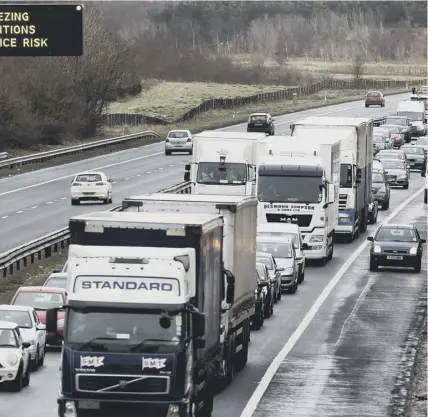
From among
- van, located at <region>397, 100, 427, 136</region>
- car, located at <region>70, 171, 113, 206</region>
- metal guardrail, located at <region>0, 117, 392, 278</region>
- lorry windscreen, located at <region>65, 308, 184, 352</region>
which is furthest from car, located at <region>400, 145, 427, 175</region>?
lorry windscreen, located at <region>65, 308, 184, 352</region>

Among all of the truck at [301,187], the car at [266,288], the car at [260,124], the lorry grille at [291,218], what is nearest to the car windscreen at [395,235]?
the truck at [301,187]

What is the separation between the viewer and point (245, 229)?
26.5 metres

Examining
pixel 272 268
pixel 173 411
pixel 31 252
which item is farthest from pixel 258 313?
pixel 173 411

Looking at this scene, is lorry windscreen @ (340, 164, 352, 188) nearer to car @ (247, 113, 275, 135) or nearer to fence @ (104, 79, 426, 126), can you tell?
car @ (247, 113, 275, 135)

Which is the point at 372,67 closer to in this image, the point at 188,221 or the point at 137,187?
the point at 137,187

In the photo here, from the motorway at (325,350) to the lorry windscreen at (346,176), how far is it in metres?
2.29

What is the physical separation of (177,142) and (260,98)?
42.8 meters

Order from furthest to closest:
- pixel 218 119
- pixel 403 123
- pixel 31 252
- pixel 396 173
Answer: pixel 218 119 → pixel 403 123 → pixel 396 173 → pixel 31 252

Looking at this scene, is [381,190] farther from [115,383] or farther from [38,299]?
[115,383]

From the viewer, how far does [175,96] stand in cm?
12538

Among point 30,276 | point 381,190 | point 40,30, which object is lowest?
point 30,276

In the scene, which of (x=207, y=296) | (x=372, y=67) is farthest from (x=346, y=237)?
(x=372, y=67)

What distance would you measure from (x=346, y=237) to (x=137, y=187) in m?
15.5

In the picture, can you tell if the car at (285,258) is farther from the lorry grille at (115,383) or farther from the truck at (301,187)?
the lorry grille at (115,383)
